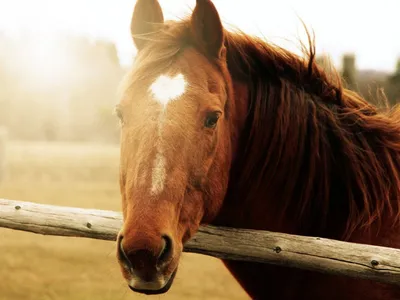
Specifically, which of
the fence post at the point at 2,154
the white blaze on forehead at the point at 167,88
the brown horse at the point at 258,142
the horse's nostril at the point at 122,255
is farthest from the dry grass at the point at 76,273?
A: the fence post at the point at 2,154

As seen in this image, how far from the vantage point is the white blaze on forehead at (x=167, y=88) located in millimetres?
2066

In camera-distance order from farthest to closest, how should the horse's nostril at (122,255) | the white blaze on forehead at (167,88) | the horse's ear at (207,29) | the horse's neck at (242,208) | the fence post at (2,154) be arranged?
the fence post at (2,154) < the horse's neck at (242,208) < the horse's ear at (207,29) < the white blaze on forehead at (167,88) < the horse's nostril at (122,255)

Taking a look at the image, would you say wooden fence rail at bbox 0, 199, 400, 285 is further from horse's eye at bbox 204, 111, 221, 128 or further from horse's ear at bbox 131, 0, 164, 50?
horse's ear at bbox 131, 0, 164, 50

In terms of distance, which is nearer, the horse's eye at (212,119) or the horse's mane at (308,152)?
the horse's eye at (212,119)

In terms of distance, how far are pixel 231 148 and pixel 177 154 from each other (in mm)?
412

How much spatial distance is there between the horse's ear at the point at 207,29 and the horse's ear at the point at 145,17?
0.81ft

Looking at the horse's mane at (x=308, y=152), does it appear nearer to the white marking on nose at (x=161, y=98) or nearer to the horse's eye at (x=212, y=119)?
the horse's eye at (x=212, y=119)

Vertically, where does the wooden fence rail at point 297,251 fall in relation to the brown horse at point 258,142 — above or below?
below

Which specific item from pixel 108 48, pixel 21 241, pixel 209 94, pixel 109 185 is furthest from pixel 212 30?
pixel 108 48

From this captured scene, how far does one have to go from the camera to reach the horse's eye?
2.14 m

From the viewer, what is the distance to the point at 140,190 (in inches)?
75.7

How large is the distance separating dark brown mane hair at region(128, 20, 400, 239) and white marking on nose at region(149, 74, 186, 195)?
265 mm

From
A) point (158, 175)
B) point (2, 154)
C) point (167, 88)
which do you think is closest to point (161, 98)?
point (167, 88)

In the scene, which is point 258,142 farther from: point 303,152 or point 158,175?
point 158,175
